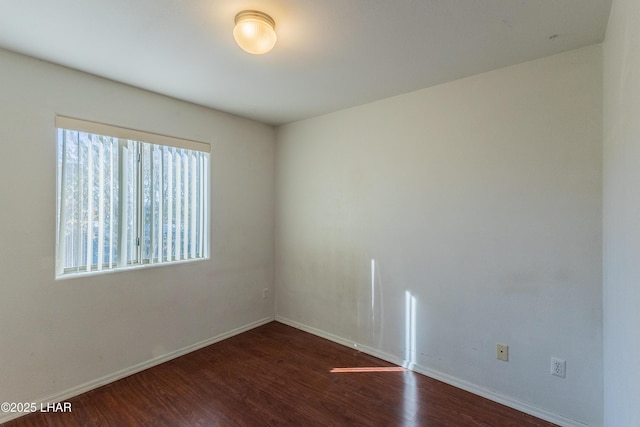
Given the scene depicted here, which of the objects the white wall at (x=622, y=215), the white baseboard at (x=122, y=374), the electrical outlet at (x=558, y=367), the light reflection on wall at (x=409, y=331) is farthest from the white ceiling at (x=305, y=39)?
the white baseboard at (x=122, y=374)

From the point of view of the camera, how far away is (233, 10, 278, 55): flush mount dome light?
1.55m

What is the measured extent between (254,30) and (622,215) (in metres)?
1.92

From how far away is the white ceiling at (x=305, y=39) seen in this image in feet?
5.01

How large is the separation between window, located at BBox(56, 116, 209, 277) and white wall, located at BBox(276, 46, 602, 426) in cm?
133

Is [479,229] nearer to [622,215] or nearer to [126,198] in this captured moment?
[622,215]

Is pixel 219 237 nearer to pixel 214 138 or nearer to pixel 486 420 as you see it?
pixel 214 138

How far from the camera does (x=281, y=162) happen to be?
3.74 metres

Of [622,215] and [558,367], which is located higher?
[622,215]

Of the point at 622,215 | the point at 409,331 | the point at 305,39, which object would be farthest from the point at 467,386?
the point at 305,39

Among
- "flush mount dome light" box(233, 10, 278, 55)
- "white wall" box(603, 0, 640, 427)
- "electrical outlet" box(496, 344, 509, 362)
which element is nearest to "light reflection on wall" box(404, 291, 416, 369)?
"electrical outlet" box(496, 344, 509, 362)

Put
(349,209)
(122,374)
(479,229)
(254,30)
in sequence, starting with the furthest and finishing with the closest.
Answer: (349,209) < (122,374) < (479,229) < (254,30)

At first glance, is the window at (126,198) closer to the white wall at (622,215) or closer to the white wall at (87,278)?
the white wall at (87,278)

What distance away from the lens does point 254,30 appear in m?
1.57

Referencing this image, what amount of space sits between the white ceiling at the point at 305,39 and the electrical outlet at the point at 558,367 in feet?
6.60
